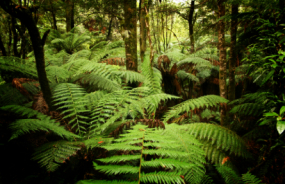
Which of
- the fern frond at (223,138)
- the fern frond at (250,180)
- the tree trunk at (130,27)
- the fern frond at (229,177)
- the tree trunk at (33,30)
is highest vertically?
the tree trunk at (130,27)

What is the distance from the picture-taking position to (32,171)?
1.06 m

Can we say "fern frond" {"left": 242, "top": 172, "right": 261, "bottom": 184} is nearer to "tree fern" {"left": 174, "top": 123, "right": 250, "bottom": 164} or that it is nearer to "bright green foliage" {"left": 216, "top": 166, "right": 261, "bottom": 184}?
"bright green foliage" {"left": 216, "top": 166, "right": 261, "bottom": 184}

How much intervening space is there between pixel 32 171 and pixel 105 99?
77 centimetres

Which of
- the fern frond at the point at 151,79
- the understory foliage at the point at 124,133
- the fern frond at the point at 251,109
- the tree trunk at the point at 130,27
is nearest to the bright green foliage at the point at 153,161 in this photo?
the understory foliage at the point at 124,133

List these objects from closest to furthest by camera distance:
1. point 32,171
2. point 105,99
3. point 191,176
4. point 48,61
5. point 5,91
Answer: point 191,176
point 32,171
point 105,99
point 5,91
point 48,61

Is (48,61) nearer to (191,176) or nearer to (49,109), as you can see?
(49,109)

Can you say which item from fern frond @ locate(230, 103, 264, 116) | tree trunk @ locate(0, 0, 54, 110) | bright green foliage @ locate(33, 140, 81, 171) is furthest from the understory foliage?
fern frond @ locate(230, 103, 264, 116)

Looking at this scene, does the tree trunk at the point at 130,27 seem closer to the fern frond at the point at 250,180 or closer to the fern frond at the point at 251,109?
the fern frond at the point at 251,109

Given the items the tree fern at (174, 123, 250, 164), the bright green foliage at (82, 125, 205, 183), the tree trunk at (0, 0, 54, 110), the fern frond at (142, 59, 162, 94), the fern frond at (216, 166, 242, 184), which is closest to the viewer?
the bright green foliage at (82, 125, 205, 183)

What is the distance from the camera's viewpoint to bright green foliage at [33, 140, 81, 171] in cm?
83

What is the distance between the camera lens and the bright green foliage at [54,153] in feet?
2.74

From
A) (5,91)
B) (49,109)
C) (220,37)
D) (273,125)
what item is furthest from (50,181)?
(220,37)

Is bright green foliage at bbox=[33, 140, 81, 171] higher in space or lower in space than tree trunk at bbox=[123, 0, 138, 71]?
lower

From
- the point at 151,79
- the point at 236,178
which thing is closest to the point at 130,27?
the point at 151,79
